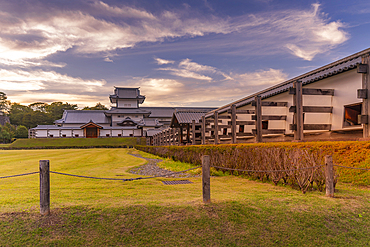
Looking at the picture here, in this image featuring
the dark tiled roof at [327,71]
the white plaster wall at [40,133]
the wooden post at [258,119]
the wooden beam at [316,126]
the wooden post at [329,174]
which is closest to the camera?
the wooden post at [329,174]

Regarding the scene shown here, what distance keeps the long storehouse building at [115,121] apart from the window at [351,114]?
55218 millimetres

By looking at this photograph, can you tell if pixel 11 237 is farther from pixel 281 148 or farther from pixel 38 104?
pixel 38 104

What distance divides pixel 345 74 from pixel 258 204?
6.64 metres

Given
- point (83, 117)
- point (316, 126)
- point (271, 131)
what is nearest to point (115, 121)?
point (83, 117)

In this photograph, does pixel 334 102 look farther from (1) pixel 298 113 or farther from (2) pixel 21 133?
(2) pixel 21 133

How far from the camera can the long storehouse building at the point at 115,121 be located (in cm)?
6644

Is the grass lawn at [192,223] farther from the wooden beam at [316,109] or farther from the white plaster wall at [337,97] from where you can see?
the white plaster wall at [337,97]

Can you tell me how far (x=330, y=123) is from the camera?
9.60 m

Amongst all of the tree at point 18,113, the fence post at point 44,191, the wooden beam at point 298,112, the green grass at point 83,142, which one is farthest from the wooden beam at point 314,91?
the tree at point 18,113

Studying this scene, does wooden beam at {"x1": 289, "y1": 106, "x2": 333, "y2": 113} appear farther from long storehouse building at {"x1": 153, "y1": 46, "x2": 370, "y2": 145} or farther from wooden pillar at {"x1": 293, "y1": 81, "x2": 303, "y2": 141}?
wooden pillar at {"x1": 293, "y1": 81, "x2": 303, "y2": 141}

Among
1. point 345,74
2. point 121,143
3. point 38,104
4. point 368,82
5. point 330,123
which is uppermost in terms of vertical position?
point 38,104

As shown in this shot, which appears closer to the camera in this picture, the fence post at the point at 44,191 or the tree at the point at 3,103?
the fence post at the point at 44,191

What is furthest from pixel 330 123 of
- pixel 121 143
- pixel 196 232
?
pixel 121 143

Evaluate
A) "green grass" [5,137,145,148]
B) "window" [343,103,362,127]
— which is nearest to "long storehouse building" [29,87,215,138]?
"green grass" [5,137,145,148]
